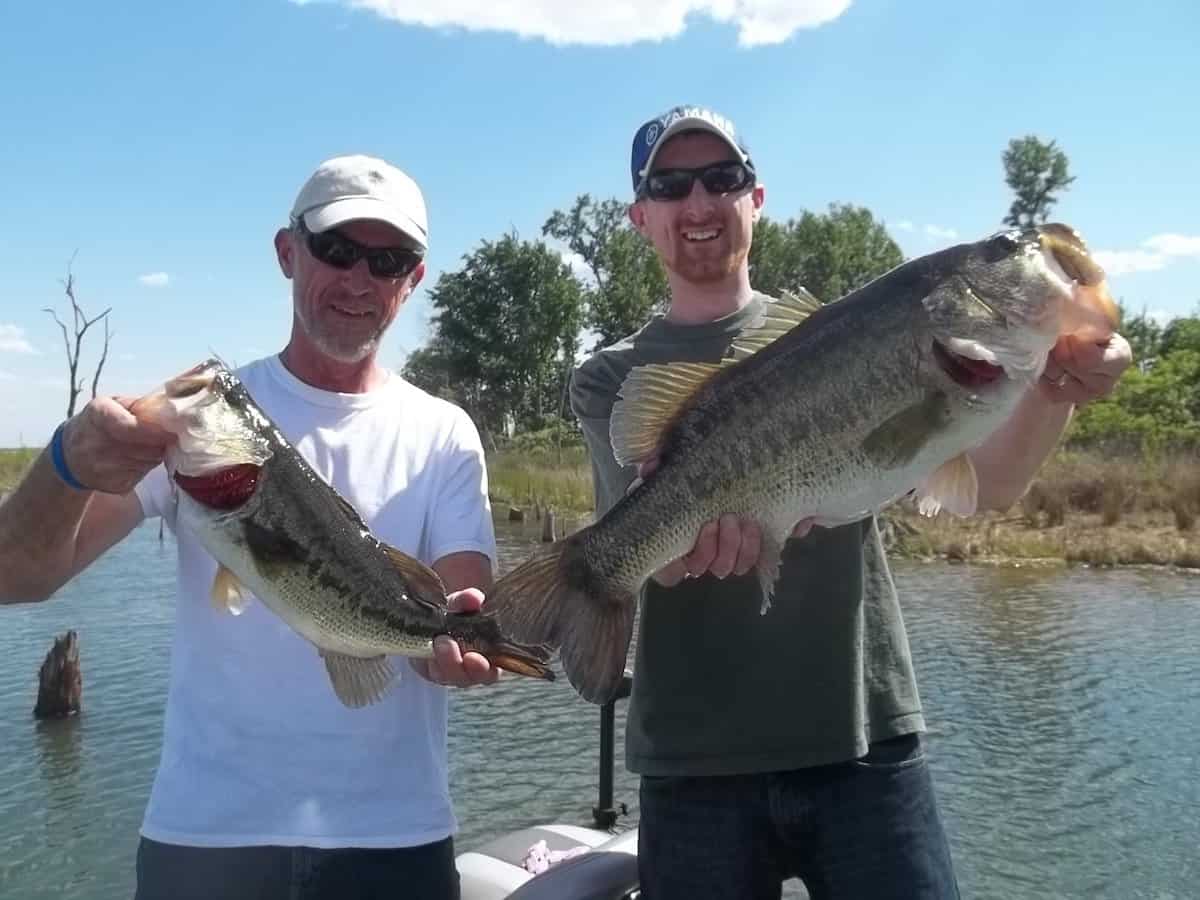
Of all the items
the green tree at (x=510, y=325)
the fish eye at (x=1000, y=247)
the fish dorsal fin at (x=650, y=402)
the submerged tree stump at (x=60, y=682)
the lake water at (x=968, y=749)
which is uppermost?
the green tree at (x=510, y=325)

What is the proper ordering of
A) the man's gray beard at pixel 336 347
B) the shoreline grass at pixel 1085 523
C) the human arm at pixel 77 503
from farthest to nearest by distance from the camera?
the shoreline grass at pixel 1085 523 → the man's gray beard at pixel 336 347 → the human arm at pixel 77 503

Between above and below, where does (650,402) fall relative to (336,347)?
below

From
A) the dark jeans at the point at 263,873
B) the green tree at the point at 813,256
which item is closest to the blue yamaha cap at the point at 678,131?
the dark jeans at the point at 263,873

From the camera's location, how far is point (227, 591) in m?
3.05

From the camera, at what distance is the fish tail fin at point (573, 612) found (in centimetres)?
310

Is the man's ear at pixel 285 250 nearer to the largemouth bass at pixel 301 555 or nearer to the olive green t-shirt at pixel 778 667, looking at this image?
the largemouth bass at pixel 301 555

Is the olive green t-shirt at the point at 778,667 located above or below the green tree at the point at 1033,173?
below

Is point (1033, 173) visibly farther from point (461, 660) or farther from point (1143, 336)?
point (461, 660)

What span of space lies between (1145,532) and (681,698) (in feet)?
71.3

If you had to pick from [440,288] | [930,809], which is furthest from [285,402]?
[440,288]

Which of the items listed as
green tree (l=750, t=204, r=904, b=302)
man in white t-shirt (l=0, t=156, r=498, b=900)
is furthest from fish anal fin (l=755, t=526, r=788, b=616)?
green tree (l=750, t=204, r=904, b=302)

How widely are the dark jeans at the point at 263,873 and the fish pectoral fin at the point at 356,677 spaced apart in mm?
439

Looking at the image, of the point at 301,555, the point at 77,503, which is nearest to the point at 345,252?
the point at 301,555

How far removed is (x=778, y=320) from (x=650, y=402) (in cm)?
48
